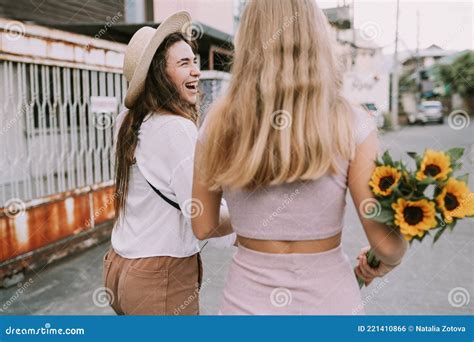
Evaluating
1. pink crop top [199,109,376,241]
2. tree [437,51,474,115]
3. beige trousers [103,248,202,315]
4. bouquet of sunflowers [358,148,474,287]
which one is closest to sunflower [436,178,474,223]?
bouquet of sunflowers [358,148,474,287]

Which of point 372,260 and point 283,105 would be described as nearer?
point 283,105

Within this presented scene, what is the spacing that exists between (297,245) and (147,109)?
81 centimetres

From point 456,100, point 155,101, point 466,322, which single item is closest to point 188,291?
point 155,101

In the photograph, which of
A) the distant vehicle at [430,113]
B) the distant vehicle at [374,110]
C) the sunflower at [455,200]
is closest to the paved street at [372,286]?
the distant vehicle at [374,110]

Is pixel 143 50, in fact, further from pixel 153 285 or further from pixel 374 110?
pixel 374 110

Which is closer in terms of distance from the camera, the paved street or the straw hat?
the straw hat

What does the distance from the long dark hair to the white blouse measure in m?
0.03

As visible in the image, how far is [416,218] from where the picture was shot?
131cm

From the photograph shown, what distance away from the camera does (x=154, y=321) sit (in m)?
1.80

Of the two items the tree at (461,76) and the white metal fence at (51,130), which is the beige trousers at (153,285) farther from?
the tree at (461,76)

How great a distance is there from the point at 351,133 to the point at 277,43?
0.30m

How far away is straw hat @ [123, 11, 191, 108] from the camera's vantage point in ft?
6.11

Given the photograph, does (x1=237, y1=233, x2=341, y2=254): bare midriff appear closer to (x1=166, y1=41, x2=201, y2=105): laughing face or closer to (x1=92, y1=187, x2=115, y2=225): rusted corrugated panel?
(x1=166, y1=41, x2=201, y2=105): laughing face

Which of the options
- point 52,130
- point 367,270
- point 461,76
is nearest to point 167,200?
point 367,270
